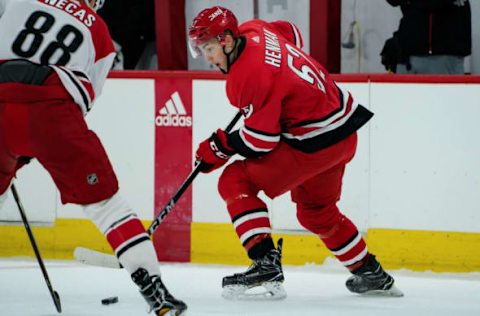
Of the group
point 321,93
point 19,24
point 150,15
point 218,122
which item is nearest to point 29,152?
point 19,24

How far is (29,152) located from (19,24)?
16.8 inches

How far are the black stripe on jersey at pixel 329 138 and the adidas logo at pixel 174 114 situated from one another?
119 cm

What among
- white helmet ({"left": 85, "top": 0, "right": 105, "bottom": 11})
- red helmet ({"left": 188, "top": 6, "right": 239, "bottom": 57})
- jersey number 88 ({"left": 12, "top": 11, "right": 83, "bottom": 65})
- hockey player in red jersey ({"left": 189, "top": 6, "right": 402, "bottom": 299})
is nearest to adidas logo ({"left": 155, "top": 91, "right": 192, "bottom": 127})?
hockey player in red jersey ({"left": 189, "top": 6, "right": 402, "bottom": 299})

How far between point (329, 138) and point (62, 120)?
1.06 meters

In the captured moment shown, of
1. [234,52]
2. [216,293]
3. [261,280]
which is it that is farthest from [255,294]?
[234,52]

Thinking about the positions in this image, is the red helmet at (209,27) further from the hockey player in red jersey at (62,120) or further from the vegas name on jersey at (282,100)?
the hockey player in red jersey at (62,120)

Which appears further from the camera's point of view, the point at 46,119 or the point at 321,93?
the point at 321,93

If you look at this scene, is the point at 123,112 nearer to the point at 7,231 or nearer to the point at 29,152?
the point at 7,231

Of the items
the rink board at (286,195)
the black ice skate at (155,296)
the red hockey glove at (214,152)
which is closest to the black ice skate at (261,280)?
the red hockey glove at (214,152)

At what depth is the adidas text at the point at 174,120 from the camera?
5102mm

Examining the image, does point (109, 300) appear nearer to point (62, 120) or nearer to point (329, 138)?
point (62, 120)

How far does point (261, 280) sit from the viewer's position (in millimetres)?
4102

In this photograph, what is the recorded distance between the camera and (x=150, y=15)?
5980 millimetres

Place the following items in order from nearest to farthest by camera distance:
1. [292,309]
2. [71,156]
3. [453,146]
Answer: [71,156] → [292,309] → [453,146]
